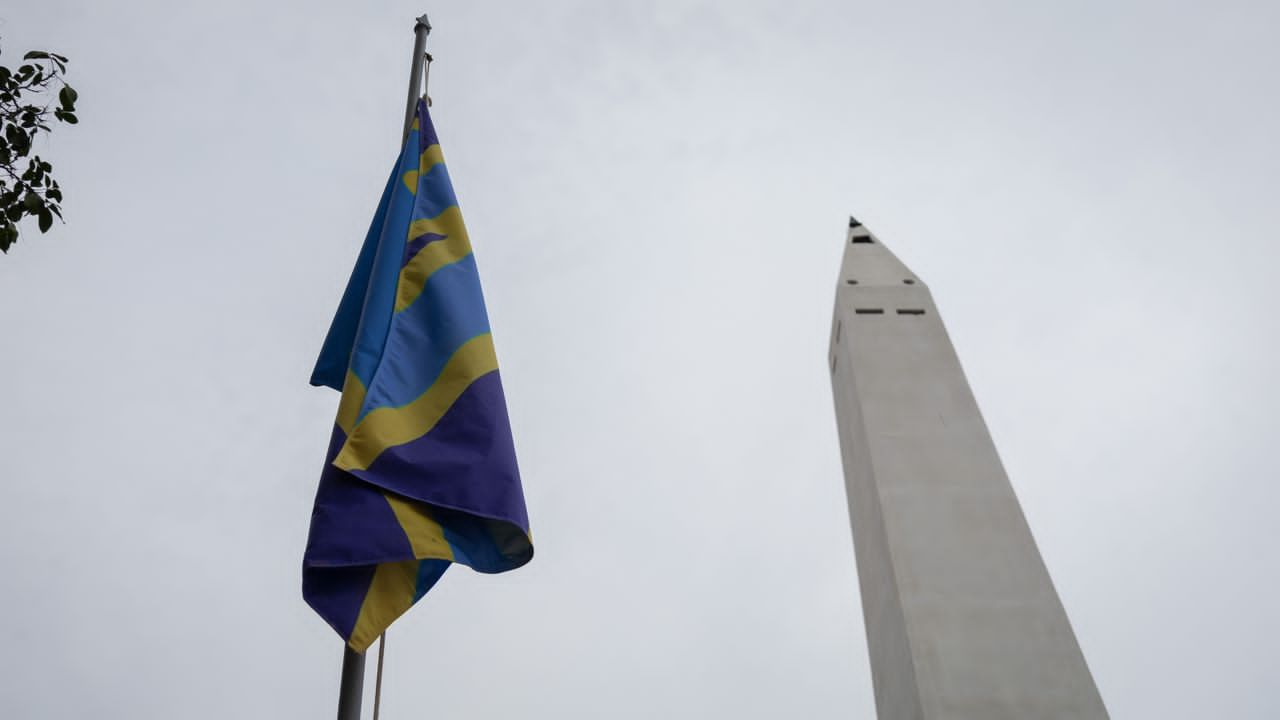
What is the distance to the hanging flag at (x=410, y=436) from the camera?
3.60 meters

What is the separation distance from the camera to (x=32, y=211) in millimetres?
3803

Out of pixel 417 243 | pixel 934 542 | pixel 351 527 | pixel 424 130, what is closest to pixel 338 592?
pixel 351 527

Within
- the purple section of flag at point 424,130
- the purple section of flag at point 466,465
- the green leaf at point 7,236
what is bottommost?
the purple section of flag at point 466,465

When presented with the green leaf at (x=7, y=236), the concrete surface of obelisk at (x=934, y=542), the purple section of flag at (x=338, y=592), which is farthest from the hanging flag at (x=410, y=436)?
the concrete surface of obelisk at (x=934, y=542)

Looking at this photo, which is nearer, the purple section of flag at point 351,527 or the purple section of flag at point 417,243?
the purple section of flag at point 351,527

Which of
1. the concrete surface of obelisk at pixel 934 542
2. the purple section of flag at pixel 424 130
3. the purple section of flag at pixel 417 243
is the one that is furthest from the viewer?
the concrete surface of obelisk at pixel 934 542

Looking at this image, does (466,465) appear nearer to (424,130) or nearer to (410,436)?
(410,436)

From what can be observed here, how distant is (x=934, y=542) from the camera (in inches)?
372

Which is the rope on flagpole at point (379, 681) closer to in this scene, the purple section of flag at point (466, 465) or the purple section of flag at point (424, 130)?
the purple section of flag at point (466, 465)

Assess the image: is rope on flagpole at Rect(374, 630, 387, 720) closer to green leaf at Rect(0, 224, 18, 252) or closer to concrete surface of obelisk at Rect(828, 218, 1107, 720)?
green leaf at Rect(0, 224, 18, 252)

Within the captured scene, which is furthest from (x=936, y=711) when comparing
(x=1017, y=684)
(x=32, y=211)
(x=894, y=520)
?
(x=32, y=211)

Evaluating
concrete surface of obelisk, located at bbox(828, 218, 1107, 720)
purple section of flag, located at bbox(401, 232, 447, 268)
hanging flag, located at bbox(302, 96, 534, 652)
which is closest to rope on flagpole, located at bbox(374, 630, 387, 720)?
hanging flag, located at bbox(302, 96, 534, 652)

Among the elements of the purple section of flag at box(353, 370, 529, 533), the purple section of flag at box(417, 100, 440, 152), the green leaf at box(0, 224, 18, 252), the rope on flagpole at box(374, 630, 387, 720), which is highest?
the purple section of flag at box(417, 100, 440, 152)

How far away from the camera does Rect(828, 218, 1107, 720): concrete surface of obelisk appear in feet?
27.4
